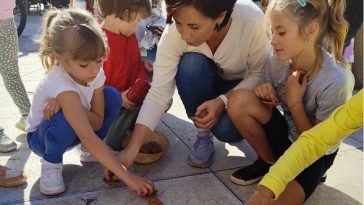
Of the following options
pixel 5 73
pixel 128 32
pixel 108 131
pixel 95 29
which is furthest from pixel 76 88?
pixel 5 73

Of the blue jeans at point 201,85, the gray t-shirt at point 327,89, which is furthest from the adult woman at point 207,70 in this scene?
the gray t-shirt at point 327,89

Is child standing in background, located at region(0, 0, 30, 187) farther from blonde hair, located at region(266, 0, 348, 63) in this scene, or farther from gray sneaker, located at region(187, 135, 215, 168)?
blonde hair, located at region(266, 0, 348, 63)

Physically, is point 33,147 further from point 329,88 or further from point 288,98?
point 329,88

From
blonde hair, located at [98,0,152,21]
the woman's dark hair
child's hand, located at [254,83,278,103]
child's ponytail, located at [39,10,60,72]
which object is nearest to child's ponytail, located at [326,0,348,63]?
child's hand, located at [254,83,278,103]

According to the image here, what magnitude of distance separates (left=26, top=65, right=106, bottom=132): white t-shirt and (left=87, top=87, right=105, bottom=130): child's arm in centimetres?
2

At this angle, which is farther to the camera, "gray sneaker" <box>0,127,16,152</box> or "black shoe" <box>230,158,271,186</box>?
"gray sneaker" <box>0,127,16,152</box>

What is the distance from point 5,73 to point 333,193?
191cm

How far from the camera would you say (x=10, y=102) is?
3.03m

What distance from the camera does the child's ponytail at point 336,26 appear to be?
6.22ft

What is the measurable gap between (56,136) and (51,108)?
0.13 metres

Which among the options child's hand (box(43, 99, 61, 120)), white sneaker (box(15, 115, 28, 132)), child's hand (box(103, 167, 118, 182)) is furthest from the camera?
white sneaker (box(15, 115, 28, 132))

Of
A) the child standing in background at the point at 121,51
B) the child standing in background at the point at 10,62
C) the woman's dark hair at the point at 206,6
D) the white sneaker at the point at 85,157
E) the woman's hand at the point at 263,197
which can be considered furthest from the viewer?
the child standing in background at the point at 10,62

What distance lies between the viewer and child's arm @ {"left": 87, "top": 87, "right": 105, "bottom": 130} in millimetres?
2090

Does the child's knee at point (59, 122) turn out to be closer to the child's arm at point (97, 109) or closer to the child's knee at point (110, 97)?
the child's arm at point (97, 109)
